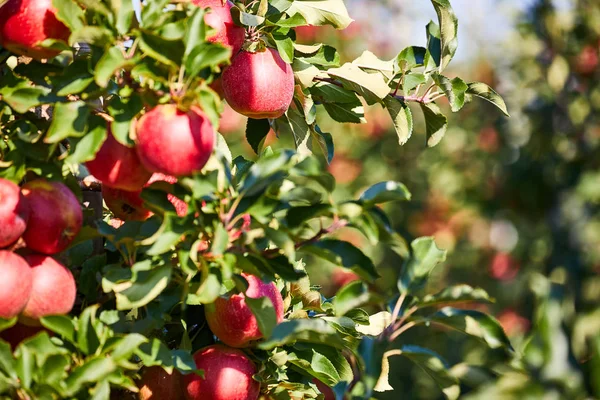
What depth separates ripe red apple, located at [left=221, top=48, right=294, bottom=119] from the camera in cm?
126

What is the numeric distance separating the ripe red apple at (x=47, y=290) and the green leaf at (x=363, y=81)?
0.53m

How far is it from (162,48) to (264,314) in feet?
1.10

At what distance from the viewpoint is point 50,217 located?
100cm

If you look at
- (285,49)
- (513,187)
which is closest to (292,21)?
(285,49)

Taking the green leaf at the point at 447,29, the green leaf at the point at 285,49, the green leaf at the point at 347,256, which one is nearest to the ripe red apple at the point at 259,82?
the green leaf at the point at 285,49

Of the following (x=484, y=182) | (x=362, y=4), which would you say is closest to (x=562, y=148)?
(x=484, y=182)

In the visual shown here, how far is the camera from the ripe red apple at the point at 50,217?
3.29 feet

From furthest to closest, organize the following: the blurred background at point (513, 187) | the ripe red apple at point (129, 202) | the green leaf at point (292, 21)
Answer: the green leaf at point (292, 21) < the ripe red apple at point (129, 202) < the blurred background at point (513, 187)

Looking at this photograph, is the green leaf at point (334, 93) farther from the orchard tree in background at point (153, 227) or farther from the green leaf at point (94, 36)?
the green leaf at point (94, 36)

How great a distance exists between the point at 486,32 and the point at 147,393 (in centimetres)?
682

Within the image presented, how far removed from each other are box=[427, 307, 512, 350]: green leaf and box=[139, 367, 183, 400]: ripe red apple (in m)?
0.39

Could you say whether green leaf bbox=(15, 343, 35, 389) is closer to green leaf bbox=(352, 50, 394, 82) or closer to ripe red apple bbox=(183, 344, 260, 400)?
ripe red apple bbox=(183, 344, 260, 400)

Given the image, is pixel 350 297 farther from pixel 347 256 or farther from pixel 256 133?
pixel 256 133

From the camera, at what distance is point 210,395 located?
118 centimetres
